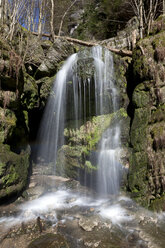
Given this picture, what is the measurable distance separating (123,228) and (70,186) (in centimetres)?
367

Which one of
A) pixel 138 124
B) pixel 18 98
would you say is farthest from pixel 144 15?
pixel 18 98

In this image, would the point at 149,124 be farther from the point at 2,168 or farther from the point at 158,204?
the point at 2,168

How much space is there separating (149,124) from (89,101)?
2.98m

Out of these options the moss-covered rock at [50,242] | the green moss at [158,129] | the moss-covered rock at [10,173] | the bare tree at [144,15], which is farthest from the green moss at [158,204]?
the bare tree at [144,15]

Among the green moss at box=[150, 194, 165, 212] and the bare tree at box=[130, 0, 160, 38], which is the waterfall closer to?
the green moss at box=[150, 194, 165, 212]

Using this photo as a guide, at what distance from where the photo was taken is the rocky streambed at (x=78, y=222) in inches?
145

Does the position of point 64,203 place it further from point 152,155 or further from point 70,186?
point 152,155

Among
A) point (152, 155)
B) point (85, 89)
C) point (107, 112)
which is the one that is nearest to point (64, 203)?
point (152, 155)

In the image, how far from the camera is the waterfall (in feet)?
22.5

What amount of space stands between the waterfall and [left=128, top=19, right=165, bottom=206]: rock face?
1.01m

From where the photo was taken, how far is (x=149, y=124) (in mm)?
5918

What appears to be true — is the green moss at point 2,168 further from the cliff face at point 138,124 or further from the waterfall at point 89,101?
the waterfall at point 89,101

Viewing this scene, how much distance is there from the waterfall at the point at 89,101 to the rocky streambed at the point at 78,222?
122cm

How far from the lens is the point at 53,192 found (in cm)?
698
